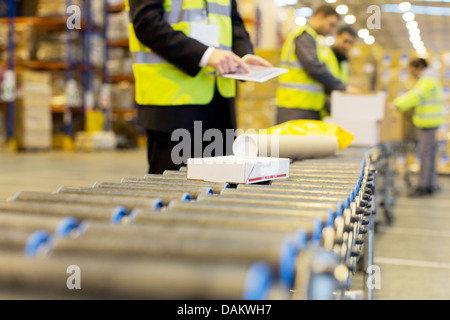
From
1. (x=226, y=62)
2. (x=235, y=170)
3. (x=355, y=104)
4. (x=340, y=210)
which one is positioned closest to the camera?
(x=340, y=210)

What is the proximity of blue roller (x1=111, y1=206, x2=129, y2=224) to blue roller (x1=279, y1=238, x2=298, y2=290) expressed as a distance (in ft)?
1.00

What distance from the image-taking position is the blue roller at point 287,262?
0.56 metres

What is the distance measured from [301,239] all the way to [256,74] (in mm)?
1357

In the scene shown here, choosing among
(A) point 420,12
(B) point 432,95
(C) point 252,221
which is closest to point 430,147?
(B) point 432,95

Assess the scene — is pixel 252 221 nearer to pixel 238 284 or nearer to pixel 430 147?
pixel 238 284

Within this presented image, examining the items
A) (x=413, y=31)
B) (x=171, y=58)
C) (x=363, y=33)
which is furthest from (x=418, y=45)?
(x=171, y=58)

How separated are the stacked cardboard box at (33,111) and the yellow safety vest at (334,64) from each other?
6697 mm

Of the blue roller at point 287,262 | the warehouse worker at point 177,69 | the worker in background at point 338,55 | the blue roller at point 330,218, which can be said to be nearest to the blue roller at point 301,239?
the blue roller at point 287,262

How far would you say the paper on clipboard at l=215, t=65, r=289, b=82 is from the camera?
6.12 ft

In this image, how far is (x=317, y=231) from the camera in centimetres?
74

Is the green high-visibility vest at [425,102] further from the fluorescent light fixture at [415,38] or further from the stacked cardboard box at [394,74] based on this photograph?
the fluorescent light fixture at [415,38]

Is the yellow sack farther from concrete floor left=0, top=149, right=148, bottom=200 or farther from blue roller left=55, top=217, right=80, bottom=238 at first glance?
concrete floor left=0, top=149, right=148, bottom=200

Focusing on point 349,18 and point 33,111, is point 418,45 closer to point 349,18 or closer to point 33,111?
point 349,18

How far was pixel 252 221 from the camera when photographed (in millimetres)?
748
